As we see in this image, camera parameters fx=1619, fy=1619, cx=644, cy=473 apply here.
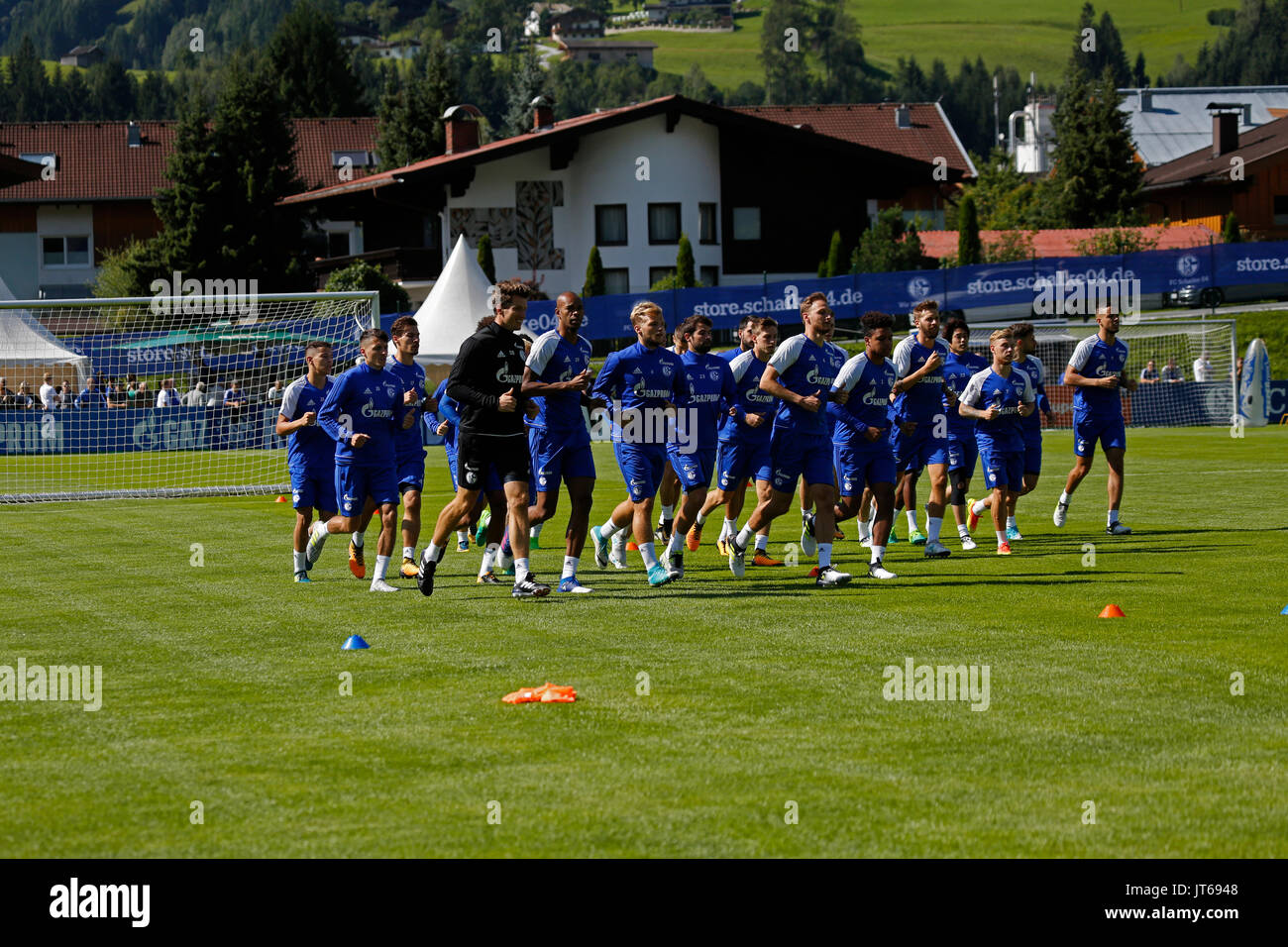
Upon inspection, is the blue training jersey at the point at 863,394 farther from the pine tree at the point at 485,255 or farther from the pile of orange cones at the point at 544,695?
the pine tree at the point at 485,255

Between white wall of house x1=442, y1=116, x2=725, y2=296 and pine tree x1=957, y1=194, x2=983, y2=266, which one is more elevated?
white wall of house x1=442, y1=116, x2=725, y2=296

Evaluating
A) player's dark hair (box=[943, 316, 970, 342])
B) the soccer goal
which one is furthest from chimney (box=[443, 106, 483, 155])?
player's dark hair (box=[943, 316, 970, 342])

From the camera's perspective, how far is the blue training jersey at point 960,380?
16.4 meters

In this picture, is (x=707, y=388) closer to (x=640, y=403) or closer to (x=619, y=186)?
(x=640, y=403)

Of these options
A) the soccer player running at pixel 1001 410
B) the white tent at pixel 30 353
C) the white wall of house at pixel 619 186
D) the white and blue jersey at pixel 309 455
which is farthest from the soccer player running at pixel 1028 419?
the white wall of house at pixel 619 186

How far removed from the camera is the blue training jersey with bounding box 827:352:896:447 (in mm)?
13453

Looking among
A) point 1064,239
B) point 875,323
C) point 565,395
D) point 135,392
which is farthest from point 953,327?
point 1064,239

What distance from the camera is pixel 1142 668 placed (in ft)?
29.5

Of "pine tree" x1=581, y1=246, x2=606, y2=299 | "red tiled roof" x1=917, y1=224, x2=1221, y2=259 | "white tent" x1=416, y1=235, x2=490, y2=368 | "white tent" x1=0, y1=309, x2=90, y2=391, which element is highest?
"red tiled roof" x1=917, y1=224, x2=1221, y2=259

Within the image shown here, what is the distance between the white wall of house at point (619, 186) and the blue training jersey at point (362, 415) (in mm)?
48399

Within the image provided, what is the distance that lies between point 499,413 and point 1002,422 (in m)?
6.09

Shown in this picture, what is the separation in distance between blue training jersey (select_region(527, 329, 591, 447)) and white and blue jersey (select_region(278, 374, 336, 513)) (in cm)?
281

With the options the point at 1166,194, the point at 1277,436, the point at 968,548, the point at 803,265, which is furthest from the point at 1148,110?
the point at 968,548

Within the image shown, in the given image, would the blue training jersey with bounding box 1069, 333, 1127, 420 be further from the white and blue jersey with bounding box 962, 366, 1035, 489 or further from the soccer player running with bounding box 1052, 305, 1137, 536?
the white and blue jersey with bounding box 962, 366, 1035, 489
